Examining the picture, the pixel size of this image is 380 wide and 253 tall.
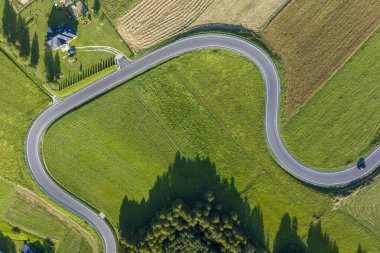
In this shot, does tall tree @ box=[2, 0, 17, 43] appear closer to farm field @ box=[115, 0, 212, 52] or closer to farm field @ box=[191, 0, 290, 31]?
farm field @ box=[115, 0, 212, 52]

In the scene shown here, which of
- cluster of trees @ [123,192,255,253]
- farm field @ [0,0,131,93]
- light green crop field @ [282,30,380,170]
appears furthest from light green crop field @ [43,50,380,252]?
farm field @ [0,0,131,93]

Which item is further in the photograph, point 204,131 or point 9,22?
point 204,131

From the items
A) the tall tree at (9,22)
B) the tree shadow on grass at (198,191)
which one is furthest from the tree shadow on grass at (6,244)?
the tall tree at (9,22)

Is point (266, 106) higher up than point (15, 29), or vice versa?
point (15, 29)

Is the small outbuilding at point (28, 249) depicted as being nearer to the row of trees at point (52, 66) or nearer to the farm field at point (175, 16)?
the row of trees at point (52, 66)

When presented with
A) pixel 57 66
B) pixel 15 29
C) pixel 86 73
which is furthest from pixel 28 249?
pixel 15 29

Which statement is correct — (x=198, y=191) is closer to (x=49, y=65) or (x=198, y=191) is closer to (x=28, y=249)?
(x=28, y=249)

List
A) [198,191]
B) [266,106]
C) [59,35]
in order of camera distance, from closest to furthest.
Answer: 1. [59,35]
2. [266,106]
3. [198,191]
